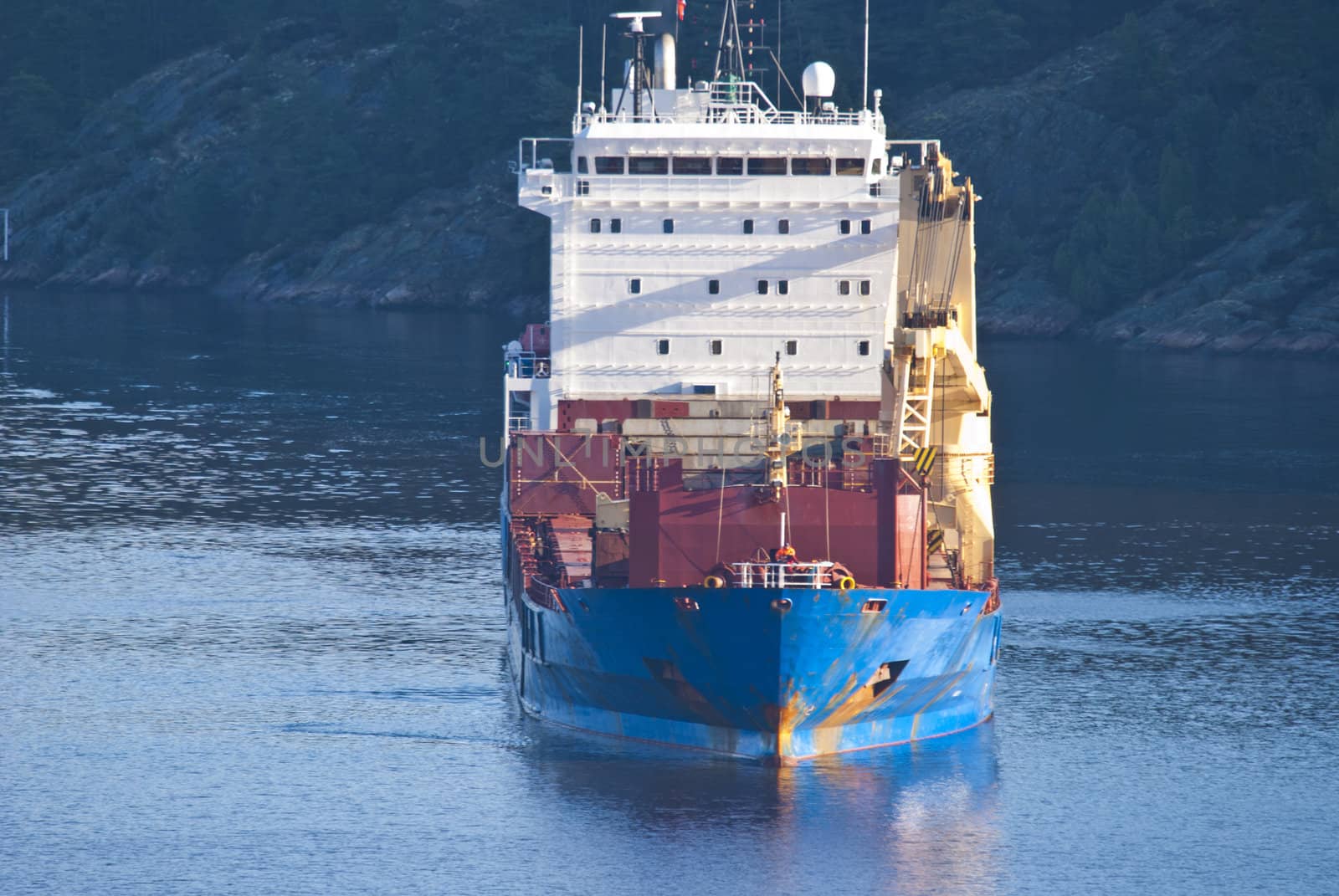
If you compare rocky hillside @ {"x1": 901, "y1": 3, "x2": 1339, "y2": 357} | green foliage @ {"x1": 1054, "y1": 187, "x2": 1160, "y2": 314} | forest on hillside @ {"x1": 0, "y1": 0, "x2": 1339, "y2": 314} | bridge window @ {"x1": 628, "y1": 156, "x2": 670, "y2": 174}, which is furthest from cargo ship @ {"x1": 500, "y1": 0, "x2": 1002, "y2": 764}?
green foliage @ {"x1": 1054, "y1": 187, "x2": 1160, "y2": 314}

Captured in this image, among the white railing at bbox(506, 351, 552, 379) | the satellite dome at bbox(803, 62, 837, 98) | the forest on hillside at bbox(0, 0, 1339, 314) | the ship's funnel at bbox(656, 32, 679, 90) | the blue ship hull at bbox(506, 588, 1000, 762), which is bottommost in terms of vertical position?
the blue ship hull at bbox(506, 588, 1000, 762)

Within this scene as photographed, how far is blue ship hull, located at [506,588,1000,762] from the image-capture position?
4644 centimetres

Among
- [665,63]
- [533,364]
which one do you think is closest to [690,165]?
[665,63]

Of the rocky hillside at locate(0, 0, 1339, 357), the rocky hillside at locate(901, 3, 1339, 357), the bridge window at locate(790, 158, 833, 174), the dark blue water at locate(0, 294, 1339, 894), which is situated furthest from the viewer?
the rocky hillside at locate(0, 0, 1339, 357)

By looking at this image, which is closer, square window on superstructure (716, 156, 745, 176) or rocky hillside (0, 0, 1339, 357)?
square window on superstructure (716, 156, 745, 176)

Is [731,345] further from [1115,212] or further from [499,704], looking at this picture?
→ [1115,212]

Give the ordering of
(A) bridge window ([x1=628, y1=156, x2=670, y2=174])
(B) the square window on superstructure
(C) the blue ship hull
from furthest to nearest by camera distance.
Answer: (A) bridge window ([x1=628, y1=156, x2=670, y2=174]), (B) the square window on superstructure, (C) the blue ship hull

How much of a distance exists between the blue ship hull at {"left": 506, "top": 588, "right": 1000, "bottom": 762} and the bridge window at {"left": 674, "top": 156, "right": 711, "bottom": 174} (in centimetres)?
1672

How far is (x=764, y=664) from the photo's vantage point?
154 feet

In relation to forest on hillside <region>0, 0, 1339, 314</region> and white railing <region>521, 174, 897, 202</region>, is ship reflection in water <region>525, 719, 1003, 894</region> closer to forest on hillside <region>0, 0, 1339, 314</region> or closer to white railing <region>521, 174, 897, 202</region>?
white railing <region>521, 174, 897, 202</region>

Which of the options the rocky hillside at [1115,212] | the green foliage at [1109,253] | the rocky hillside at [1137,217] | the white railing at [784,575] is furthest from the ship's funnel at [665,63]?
the green foliage at [1109,253]

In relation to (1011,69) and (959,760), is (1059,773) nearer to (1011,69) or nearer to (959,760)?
(959,760)

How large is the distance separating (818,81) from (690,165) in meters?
5.64

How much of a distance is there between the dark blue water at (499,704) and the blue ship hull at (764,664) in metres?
0.84
